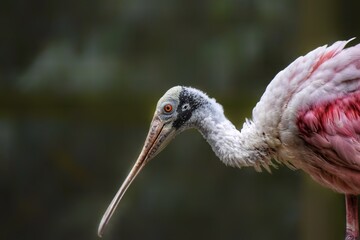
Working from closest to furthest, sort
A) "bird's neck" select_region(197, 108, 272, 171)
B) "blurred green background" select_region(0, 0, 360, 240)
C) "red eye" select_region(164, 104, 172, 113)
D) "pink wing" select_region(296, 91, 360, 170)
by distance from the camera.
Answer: "pink wing" select_region(296, 91, 360, 170), "bird's neck" select_region(197, 108, 272, 171), "red eye" select_region(164, 104, 172, 113), "blurred green background" select_region(0, 0, 360, 240)

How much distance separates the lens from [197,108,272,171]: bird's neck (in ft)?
9.80

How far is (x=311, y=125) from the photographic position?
9.34 feet

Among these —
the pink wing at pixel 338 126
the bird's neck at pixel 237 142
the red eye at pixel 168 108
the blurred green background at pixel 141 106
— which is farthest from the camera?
the blurred green background at pixel 141 106

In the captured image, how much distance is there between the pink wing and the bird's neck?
0.61 feet

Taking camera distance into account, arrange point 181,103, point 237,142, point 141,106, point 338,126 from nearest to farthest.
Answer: point 338,126 < point 237,142 < point 181,103 < point 141,106

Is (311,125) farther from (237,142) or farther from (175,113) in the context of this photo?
(175,113)

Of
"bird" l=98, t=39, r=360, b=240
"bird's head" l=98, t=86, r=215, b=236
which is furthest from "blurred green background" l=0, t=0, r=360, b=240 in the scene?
"bird" l=98, t=39, r=360, b=240

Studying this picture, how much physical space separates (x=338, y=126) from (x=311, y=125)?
88mm

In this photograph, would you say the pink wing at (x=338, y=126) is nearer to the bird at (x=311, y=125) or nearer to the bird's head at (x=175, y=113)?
the bird at (x=311, y=125)

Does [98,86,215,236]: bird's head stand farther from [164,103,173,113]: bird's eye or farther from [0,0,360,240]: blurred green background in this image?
[0,0,360,240]: blurred green background

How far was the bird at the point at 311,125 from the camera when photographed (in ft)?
9.27

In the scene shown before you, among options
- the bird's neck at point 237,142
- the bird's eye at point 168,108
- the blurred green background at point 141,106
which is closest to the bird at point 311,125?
the bird's neck at point 237,142

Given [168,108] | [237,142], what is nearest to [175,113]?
[168,108]

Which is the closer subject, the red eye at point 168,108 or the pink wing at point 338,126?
the pink wing at point 338,126
